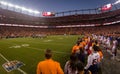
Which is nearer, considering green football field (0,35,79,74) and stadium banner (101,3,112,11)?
green football field (0,35,79,74)

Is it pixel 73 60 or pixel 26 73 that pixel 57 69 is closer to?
pixel 73 60

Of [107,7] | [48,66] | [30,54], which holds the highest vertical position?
[107,7]

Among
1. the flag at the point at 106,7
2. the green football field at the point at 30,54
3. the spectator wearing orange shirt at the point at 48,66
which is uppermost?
the flag at the point at 106,7

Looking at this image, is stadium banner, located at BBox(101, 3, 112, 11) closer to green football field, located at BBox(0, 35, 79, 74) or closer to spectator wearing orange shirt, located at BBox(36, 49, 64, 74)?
green football field, located at BBox(0, 35, 79, 74)

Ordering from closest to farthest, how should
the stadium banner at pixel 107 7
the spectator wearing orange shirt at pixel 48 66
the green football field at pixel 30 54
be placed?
1. the spectator wearing orange shirt at pixel 48 66
2. the green football field at pixel 30 54
3. the stadium banner at pixel 107 7

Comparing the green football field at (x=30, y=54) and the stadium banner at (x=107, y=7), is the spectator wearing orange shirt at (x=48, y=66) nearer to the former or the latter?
the green football field at (x=30, y=54)

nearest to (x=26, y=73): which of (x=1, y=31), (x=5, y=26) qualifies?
(x=1, y=31)

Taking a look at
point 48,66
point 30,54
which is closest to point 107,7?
point 30,54

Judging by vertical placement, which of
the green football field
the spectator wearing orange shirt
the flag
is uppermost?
the flag

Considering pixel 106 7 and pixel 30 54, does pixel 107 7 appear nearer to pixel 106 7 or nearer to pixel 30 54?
pixel 106 7

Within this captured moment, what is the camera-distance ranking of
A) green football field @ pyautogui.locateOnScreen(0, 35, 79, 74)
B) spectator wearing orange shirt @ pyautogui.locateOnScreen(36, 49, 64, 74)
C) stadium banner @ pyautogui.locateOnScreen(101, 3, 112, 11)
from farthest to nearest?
stadium banner @ pyautogui.locateOnScreen(101, 3, 112, 11) < green football field @ pyautogui.locateOnScreen(0, 35, 79, 74) < spectator wearing orange shirt @ pyautogui.locateOnScreen(36, 49, 64, 74)

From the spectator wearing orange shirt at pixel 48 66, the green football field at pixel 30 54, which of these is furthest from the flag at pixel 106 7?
the spectator wearing orange shirt at pixel 48 66

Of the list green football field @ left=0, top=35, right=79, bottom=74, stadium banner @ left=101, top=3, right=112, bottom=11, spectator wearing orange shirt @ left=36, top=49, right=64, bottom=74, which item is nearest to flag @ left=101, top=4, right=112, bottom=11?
stadium banner @ left=101, top=3, right=112, bottom=11

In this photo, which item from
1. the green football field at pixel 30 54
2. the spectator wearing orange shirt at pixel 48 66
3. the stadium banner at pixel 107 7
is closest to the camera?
the spectator wearing orange shirt at pixel 48 66
